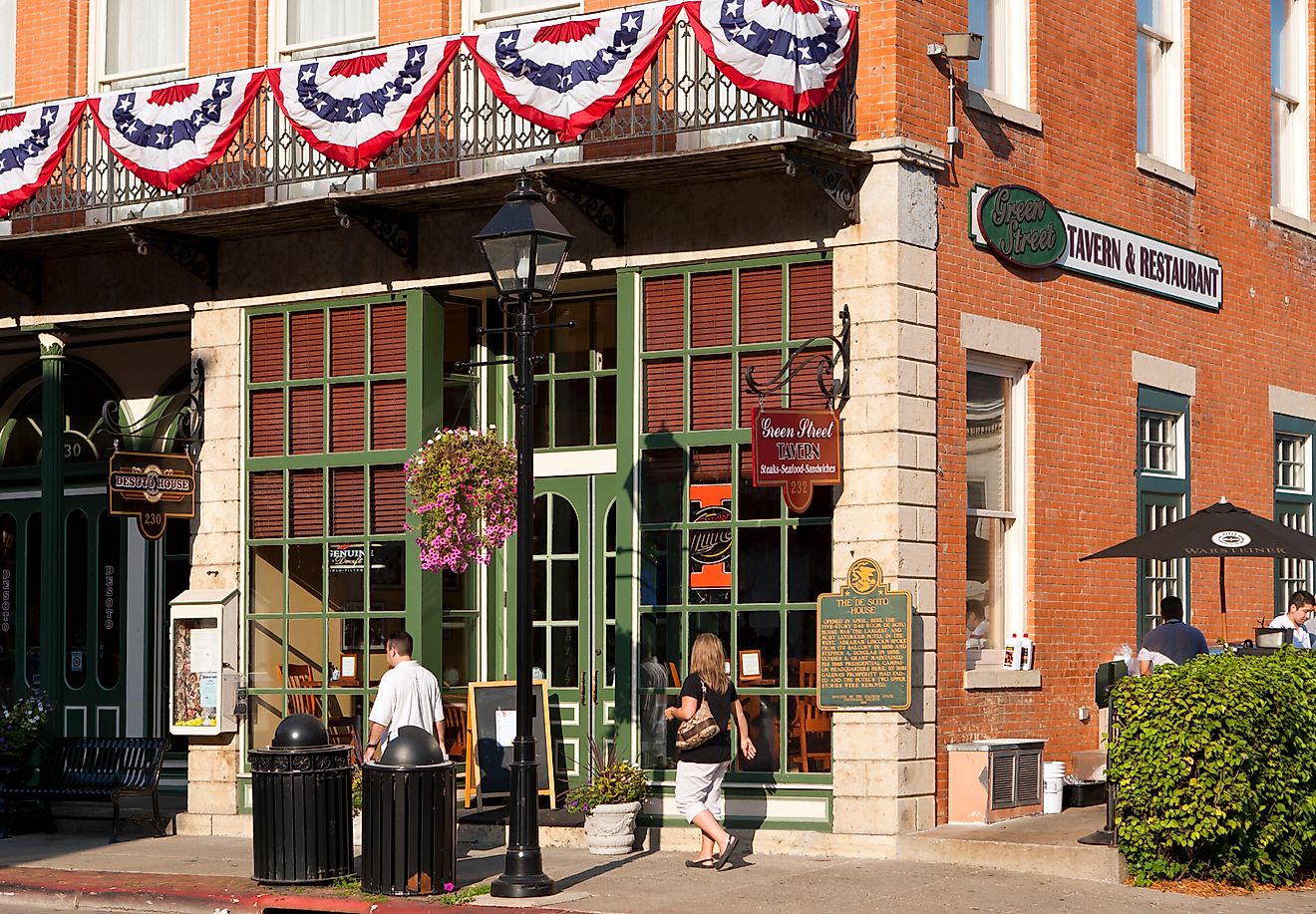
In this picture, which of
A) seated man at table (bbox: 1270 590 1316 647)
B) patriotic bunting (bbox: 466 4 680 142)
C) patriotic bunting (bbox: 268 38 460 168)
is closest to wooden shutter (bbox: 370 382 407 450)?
patriotic bunting (bbox: 268 38 460 168)

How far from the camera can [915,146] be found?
15.4 meters

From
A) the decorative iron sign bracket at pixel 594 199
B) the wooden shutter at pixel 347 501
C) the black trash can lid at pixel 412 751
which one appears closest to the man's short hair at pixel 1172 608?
the decorative iron sign bracket at pixel 594 199

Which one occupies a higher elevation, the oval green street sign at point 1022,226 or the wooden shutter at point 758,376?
the oval green street sign at point 1022,226

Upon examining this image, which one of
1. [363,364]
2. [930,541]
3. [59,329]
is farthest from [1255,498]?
[59,329]

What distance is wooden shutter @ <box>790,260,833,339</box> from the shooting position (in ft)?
50.9

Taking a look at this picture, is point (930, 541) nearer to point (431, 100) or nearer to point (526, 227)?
point (526, 227)

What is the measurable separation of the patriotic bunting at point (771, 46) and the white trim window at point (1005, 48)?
8.35 feet

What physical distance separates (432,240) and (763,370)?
3350 mm

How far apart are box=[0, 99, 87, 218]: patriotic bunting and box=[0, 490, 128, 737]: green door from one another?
3.60 metres

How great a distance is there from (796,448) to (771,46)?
292cm

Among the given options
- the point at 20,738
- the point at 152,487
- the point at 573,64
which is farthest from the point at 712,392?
the point at 20,738

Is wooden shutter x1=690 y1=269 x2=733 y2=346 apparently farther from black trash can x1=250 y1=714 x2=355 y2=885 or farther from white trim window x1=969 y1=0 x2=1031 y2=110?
black trash can x1=250 y1=714 x2=355 y2=885

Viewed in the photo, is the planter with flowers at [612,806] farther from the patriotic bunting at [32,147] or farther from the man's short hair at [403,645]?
the patriotic bunting at [32,147]

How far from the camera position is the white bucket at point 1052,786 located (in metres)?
16.1
